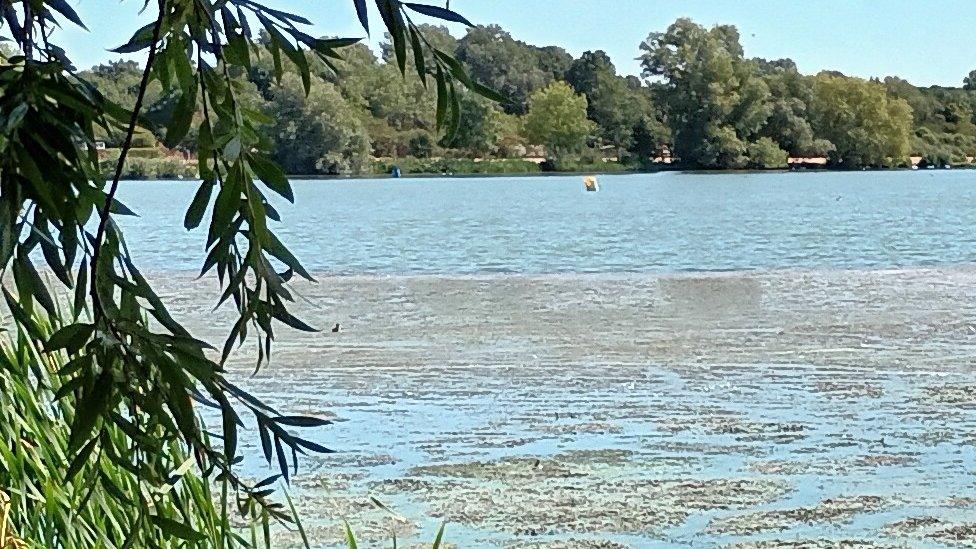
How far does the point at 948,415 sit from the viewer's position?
8.17 meters

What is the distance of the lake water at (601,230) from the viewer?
20.5 m

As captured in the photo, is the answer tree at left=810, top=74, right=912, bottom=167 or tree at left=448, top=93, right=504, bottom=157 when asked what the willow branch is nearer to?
tree at left=448, top=93, right=504, bottom=157

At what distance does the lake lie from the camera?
6.13 metres

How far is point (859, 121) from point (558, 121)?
18.6m

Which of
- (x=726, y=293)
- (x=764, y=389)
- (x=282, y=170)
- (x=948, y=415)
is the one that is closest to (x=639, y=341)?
(x=764, y=389)

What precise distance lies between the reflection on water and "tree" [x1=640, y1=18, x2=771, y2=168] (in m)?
64.0

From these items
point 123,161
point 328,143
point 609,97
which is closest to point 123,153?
point 123,161

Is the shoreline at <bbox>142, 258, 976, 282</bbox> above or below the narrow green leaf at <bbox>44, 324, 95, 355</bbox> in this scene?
below

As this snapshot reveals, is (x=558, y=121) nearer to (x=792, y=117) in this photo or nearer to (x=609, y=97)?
(x=609, y=97)

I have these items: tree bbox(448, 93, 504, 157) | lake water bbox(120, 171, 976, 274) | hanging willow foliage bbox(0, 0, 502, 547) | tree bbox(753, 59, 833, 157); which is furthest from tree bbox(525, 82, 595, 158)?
hanging willow foliage bbox(0, 0, 502, 547)

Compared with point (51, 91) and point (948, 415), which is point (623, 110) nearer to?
point (948, 415)

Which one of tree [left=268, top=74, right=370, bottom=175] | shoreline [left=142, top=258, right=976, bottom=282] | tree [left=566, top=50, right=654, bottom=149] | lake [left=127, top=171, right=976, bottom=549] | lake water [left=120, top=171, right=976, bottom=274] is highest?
tree [left=566, top=50, right=654, bottom=149]

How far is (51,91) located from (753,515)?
17.5ft

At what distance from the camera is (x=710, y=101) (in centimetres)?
7756
